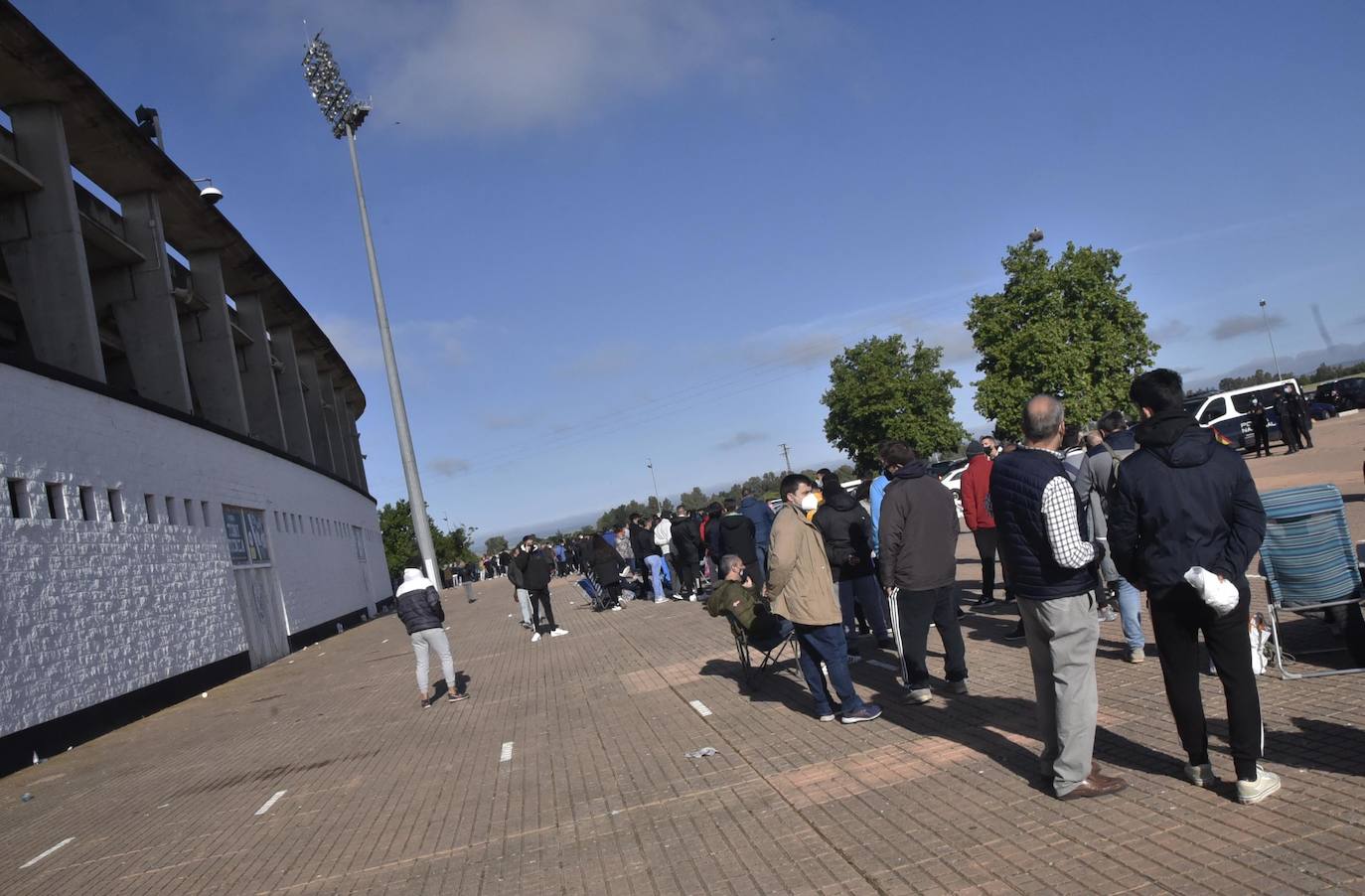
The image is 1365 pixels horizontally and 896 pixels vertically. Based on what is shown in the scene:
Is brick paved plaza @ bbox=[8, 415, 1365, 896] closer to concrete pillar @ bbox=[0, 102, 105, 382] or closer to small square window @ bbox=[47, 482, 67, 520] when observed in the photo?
small square window @ bbox=[47, 482, 67, 520]

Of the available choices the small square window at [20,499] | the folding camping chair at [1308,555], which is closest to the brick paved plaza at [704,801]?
the folding camping chair at [1308,555]

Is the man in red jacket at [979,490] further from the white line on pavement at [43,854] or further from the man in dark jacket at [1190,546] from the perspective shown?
the white line on pavement at [43,854]

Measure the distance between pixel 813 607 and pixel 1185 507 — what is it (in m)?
3.50

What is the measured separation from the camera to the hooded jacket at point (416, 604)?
12453 mm

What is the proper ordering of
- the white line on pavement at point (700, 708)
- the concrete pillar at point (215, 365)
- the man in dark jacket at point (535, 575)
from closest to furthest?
the white line on pavement at point (700, 708) → the man in dark jacket at point (535, 575) → the concrete pillar at point (215, 365)

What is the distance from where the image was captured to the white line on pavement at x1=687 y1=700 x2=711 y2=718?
375 inches

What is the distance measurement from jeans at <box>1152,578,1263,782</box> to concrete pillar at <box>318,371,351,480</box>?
49.6 meters

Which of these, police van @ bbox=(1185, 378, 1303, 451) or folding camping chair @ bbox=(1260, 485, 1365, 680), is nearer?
folding camping chair @ bbox=(1260, 485, 1365, 680)

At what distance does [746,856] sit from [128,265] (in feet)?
79.2

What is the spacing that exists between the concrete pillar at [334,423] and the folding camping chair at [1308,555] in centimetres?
4850

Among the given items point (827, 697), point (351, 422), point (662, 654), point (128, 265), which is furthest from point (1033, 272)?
point (827, 697)

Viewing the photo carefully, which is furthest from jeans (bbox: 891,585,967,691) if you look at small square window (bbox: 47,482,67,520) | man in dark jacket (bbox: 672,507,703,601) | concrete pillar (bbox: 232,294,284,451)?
concrete pillar (bbox: 232,294,284,451)

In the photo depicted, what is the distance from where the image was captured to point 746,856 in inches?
216

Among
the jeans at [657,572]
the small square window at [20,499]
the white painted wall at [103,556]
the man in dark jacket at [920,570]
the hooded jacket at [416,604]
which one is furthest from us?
the jeans at [657,572]
